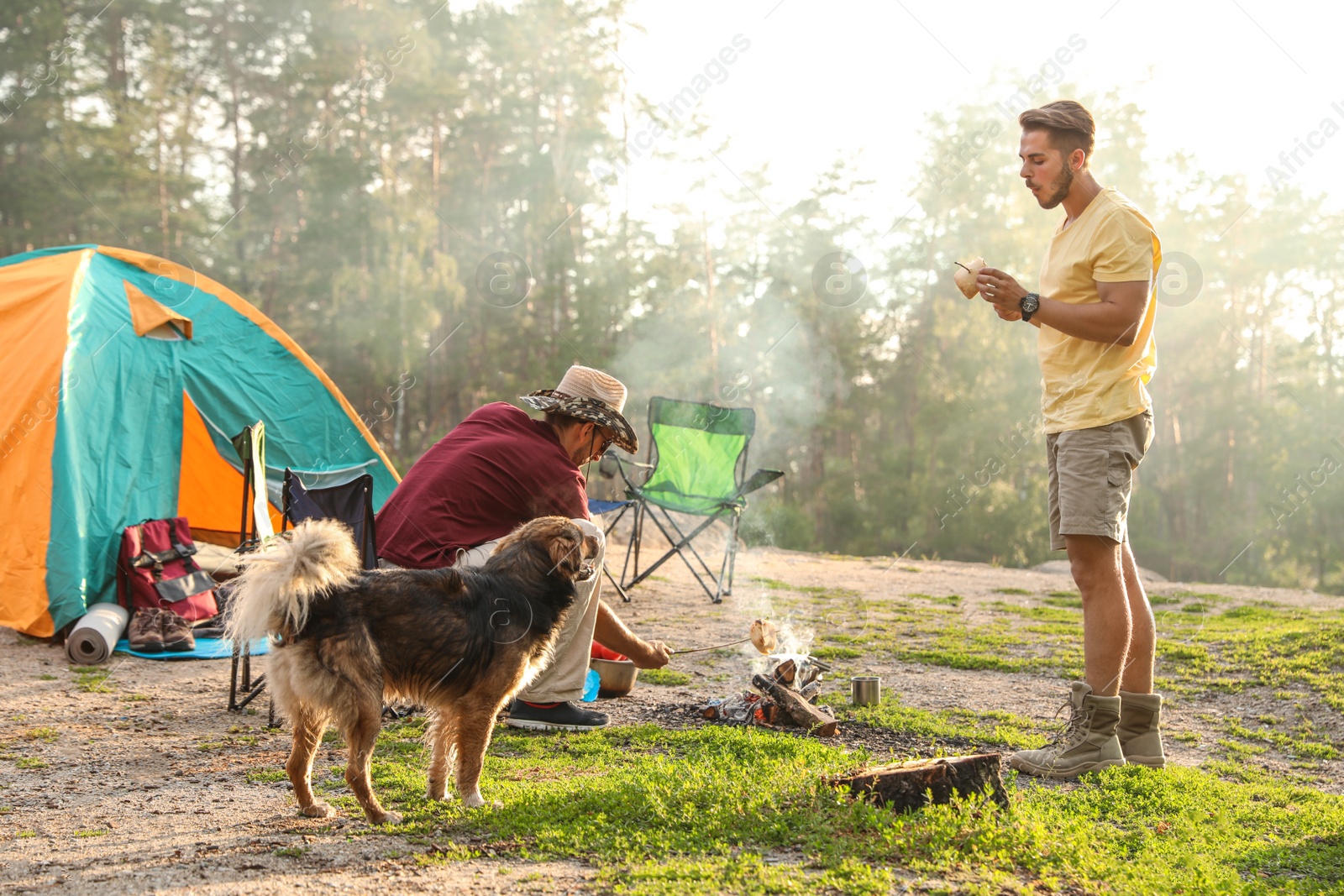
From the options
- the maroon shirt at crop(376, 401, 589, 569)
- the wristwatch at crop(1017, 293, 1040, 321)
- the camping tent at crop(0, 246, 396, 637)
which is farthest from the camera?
the camping tent at crop(0, 246, 396, 637)

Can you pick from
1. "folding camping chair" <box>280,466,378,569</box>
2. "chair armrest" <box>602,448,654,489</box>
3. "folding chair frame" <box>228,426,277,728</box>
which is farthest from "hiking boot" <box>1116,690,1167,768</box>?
"chair armrest" <box>602,448,654,489</box>

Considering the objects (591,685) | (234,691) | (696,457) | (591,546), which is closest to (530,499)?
(591,546)

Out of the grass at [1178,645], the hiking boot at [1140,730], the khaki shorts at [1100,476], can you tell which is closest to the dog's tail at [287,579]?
the khaki shorts at [1100,476]

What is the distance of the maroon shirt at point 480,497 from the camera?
A: 350 cm

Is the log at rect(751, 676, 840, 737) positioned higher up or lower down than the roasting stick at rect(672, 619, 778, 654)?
lower down

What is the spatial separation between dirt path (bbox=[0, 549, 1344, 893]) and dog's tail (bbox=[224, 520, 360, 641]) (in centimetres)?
58

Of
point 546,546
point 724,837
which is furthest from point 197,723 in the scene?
point 724,837

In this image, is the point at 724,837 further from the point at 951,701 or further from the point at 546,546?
the point at 951,701

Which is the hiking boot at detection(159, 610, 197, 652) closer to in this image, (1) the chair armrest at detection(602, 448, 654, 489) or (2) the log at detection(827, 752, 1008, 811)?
(1) the chair armrest at detection(602, 448, 654, 489)

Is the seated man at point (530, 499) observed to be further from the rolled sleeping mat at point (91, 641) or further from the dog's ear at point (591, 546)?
the rolled sleeping mat at point (91, 641)

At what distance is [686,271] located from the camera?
2244 centimetres

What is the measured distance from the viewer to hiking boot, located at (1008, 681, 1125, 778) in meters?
3.05

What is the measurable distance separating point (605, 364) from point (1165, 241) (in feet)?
53.3

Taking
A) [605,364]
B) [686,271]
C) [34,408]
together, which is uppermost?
[686,271]
